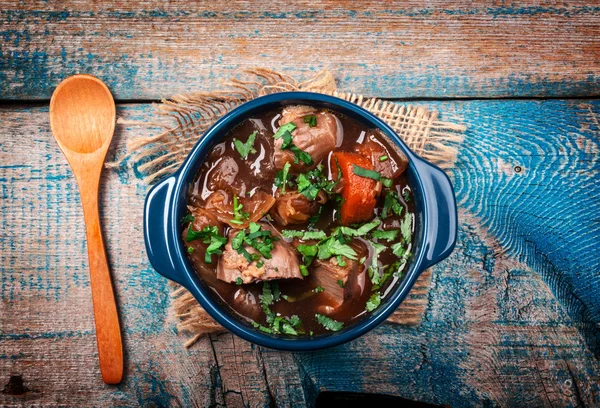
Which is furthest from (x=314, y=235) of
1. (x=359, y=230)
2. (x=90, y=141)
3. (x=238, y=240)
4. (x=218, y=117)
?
(x=90, y=141)

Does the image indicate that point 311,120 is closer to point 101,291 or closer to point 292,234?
point 292,234

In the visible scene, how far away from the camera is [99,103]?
226 cm

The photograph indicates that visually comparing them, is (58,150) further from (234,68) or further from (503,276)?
(503,276)

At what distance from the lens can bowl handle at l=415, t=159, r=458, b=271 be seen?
179 cm

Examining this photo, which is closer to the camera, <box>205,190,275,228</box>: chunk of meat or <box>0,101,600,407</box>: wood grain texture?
<box>205,190,275,228</box>: chunk of meat

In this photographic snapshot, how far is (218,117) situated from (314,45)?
0.55 meters

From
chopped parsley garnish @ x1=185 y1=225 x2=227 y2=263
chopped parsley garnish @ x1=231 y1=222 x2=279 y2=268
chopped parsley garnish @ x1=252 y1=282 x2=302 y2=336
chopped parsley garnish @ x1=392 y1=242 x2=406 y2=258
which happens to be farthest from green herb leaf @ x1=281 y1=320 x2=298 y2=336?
chopped parsley garnish @ x1=392 y1=242 x2=406 y2=258

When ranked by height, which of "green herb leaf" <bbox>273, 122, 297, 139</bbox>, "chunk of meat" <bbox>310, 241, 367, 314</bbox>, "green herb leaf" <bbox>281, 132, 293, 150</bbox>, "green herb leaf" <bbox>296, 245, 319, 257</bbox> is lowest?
"chunk of meat" <bbox>310, 241, 367, 314</bbox>

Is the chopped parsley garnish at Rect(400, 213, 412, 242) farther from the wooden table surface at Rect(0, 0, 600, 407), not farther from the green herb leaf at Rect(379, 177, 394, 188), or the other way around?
the wooden table surface at Rect(0, 0, 600, 407)

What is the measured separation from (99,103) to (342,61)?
43.7 inches

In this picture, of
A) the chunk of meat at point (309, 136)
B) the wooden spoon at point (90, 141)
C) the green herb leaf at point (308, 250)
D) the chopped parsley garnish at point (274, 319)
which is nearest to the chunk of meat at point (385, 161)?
the chunk of meat at point (309, 136)

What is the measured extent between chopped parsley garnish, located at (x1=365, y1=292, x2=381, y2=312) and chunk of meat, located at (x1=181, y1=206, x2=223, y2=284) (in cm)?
58

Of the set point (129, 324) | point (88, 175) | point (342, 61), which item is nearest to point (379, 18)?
point (342, 61)

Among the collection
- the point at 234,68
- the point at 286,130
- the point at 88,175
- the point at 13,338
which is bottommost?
the point at 13,338
